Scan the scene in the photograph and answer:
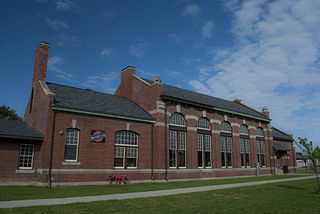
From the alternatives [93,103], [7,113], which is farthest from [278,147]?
[7,113]

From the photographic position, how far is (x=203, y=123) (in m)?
29.7

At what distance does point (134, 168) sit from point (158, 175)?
2.45 meters

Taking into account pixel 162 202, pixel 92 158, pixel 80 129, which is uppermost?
pixel 80 129

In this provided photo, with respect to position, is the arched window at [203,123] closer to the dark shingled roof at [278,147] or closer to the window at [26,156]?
the dark shingled roof at [278,147]

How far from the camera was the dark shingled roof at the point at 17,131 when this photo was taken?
61.3 feet

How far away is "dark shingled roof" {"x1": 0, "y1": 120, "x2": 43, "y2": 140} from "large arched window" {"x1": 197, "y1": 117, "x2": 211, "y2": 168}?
16.2 m

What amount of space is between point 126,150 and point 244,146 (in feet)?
60.4

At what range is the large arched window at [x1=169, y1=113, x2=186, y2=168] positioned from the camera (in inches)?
1018

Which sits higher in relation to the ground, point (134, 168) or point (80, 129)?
point (80, 129)

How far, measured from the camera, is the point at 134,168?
23125 millimetres

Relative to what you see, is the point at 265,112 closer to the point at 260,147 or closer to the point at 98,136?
the point at 260,147

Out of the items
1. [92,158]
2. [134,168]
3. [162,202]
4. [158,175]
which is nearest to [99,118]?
[92,158]

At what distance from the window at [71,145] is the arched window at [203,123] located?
14037 mm

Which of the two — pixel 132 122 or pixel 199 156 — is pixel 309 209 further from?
pixel 199 156
